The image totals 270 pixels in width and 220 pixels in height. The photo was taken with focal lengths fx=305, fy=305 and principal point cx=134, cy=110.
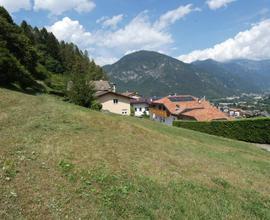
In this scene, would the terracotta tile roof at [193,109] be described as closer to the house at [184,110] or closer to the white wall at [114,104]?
the house at [184,110]

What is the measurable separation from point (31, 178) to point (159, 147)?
7.68 meters

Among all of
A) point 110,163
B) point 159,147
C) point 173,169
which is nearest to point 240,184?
point 173,169

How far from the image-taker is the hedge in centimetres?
3650

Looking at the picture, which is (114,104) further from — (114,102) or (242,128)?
(242,128)

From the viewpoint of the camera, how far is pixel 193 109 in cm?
5991

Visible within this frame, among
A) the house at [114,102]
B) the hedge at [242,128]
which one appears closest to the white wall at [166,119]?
the house at [114,102]

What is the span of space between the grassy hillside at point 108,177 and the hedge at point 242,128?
2284cm

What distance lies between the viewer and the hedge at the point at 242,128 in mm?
36500

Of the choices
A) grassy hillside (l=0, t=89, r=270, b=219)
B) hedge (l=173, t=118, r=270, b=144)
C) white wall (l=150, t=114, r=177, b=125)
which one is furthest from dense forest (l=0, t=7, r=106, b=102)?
white wall (l=150, t=114, r=177, b=125)

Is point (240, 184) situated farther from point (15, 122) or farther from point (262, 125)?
point (262, 125)

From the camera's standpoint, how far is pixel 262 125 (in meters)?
36.6

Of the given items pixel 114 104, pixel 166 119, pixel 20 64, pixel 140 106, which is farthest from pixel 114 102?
pixel 140 106

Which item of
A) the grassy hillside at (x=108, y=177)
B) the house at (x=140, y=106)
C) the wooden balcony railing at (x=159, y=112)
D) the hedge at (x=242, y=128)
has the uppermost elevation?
the house at (x=140, y=106)

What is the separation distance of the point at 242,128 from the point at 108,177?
33.2 m
